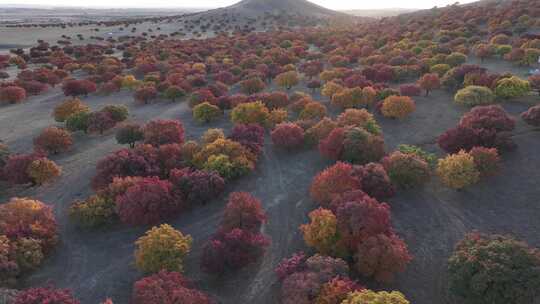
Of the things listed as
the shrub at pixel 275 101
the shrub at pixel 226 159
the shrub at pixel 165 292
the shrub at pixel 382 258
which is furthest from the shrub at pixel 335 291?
the shrub at pixel 275 101

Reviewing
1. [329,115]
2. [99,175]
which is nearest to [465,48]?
[329,115]

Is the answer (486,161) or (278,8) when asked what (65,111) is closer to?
(486,161)

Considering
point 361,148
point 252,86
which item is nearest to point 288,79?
point 252,86

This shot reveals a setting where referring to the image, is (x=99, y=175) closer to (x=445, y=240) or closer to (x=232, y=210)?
(x=232, y=210)

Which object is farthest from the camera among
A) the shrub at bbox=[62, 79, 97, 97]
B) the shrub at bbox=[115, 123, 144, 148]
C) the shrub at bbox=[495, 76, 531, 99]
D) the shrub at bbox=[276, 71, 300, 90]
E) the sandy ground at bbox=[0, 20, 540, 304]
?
the shrub at bbox=[276, 71, 300, 90]

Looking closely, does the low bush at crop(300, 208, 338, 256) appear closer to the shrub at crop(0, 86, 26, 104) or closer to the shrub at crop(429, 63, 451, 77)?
the shrub at crop(429, 63, 451, 77)

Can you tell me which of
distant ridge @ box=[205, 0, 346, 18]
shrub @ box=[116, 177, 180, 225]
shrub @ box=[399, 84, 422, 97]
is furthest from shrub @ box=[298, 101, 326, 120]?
distant ridge @ box=[205, 0, 346, 18]
